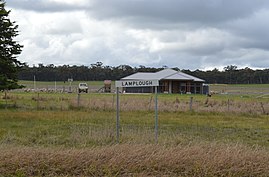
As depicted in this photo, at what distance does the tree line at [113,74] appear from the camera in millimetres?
130750

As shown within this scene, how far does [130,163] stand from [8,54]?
78.4 ft

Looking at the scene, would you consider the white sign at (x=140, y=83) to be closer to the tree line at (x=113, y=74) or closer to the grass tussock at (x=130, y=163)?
the grass tussock at (x=130, y=163)

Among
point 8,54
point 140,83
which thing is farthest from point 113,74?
→ point 140,83

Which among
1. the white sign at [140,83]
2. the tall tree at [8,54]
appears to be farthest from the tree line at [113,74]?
the white sign at [140,83]

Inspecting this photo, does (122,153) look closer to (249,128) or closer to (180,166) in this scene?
(180,166)

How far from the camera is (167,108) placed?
2744 centimetres

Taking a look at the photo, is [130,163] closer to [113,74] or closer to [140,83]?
[140,83]

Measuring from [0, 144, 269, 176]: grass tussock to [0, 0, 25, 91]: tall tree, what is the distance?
21.2 meters

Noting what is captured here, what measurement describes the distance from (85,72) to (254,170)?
129m

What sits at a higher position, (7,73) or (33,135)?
(7,73)

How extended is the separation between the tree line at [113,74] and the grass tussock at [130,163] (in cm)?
12067

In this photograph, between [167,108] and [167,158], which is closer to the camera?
[167,158]

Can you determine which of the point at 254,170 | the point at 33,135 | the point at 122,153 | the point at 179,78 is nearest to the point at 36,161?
the point at 122,153

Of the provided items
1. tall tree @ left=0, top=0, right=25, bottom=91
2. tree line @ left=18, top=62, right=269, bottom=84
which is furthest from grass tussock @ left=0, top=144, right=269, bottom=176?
tree line @ left=18, top=62, right=269, bottom=84
